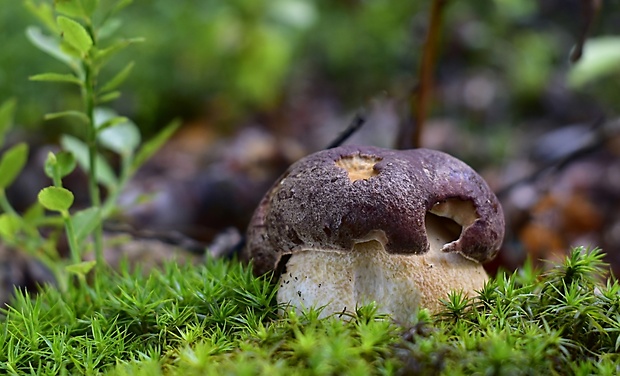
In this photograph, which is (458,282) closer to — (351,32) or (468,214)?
(468,214)

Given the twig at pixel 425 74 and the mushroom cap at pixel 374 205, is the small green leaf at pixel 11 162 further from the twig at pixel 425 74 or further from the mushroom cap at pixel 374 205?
the twig at pixel 425 74

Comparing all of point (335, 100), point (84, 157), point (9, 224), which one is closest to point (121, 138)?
point (84, 157)

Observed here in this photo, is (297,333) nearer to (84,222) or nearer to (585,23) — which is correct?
(84,222)

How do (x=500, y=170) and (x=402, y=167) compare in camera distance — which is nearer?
(x=402, y=167)

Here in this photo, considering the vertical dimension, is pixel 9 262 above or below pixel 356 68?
below

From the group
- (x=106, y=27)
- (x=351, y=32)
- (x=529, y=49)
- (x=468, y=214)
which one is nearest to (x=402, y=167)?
(x=468, y=214)

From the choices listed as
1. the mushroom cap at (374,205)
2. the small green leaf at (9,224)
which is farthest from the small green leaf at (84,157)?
the mushroom cap at (374,205)

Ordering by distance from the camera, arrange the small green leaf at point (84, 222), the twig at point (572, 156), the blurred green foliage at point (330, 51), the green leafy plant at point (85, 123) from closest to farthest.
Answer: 1. the green leafy plant at point (85, 123)
2. the small green leaf at point (84, 222)
3. the twig at point (572, 156)
4. the blurred green foliage at point (330, 51)
